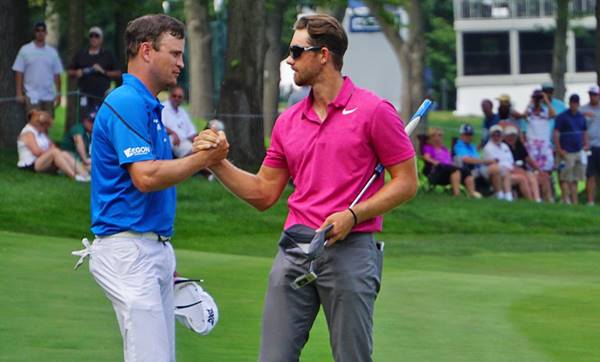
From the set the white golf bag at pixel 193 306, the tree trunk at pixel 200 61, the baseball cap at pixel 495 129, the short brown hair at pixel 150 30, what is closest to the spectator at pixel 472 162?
the baseball cap at pixel 495 129

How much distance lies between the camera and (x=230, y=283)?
1293 centimetres

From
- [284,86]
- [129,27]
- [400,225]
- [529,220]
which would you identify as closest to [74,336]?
[129,27]

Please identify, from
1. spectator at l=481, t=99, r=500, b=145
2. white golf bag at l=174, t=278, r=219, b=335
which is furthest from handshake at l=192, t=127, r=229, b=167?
spectator at l=481, t=99, r=500, b=145

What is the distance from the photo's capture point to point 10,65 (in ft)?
81.9

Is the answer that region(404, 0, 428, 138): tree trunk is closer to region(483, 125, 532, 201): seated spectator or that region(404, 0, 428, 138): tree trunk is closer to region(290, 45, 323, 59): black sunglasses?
region(483, 125, 532, 201): seated spectator

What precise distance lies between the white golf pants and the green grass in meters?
2.81

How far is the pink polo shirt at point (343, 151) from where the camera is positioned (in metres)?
6.42

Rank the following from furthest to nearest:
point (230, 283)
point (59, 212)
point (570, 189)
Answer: point (570, 189)
point (59, 212)
point (230, 283)

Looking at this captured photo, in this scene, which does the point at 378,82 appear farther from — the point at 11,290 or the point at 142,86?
the point at 142,86

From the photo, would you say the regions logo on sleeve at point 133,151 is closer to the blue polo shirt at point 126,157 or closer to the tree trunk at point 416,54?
the blue polo shirt at point 126,157

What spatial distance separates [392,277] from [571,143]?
11.1 m

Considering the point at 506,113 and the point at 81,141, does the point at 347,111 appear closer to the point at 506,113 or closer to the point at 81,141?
the point at 81,141

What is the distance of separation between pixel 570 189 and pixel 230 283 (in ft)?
42.3

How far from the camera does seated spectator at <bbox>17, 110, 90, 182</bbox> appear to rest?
2023 cm
